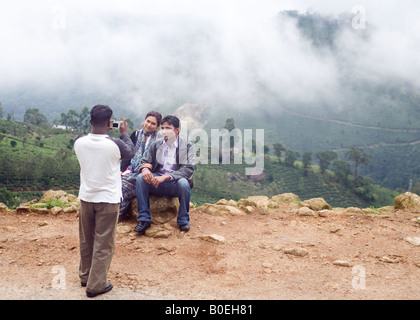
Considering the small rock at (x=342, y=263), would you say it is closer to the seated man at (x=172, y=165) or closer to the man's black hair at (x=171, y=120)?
the seated man at (x=172, y=165)

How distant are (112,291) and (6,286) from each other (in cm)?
131

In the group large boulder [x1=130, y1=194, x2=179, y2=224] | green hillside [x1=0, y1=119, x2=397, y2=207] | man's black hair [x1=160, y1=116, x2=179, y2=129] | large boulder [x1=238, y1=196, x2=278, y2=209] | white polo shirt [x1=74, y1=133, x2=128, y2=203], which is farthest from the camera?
green hillside [x1=0, y1=119, x2=397, y2=207]

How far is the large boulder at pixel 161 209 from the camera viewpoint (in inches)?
241

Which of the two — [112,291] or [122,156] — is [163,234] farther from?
[122,156]

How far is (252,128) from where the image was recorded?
172125 millimetres

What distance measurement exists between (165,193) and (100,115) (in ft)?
8.80

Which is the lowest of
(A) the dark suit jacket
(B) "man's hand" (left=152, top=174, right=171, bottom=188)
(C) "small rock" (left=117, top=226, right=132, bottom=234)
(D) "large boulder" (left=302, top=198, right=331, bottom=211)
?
(D) "large boulder" (left=302, top=198, right=331, bottom=211)

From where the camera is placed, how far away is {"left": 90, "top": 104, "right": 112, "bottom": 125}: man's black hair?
11.9ft

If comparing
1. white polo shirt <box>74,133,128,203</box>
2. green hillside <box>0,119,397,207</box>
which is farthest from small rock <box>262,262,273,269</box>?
green hillside <box>0,119,397,207</box>

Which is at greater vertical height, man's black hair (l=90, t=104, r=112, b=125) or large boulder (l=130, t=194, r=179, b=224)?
man's black hair (l=90, t=104, r=112, b=125)

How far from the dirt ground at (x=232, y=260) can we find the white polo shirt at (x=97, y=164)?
3.83ft

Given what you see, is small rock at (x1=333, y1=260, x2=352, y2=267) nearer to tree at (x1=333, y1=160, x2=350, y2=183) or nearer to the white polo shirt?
the white polo shirt

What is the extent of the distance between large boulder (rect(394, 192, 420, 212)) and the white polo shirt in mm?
7182
